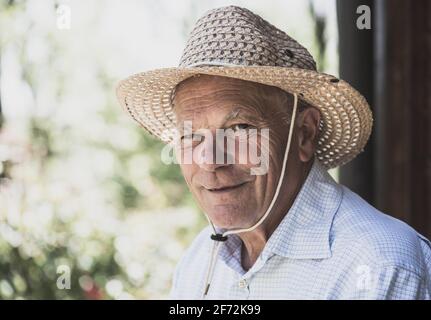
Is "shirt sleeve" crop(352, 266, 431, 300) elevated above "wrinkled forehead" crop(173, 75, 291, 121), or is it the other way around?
"wrinkled forehead" crop(173, 75, 291, 121)

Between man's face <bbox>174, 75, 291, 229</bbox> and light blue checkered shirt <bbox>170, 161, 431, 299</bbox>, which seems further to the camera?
man's face <bbox>174, 75, 291, 229</bbox>

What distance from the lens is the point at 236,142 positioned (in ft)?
6.98

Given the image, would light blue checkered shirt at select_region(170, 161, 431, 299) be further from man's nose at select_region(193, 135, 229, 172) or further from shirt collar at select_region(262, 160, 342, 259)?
man's nose at select_region(193, 135, 229, 172)

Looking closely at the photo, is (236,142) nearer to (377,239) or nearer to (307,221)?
(307,221)

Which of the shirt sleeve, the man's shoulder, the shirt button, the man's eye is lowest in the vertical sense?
the shirt button

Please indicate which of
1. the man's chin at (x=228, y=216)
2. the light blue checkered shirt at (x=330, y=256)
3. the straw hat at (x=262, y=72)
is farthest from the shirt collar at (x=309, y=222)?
the straw hat at (x=262, y=72)

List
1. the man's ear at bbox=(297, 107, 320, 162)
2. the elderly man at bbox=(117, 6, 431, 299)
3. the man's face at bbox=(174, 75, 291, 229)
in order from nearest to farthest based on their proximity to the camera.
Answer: the elderly man at bbox=(117, 6, 431, 299) < the man's face at bbox=(174, 75, 291, 229) < the man's ear at bbox=(297, 107, 320, 162)

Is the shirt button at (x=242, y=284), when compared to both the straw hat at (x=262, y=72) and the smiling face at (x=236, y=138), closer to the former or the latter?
the smiling face at (x=236, y=138)

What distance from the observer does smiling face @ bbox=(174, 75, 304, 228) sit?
212 centimetres

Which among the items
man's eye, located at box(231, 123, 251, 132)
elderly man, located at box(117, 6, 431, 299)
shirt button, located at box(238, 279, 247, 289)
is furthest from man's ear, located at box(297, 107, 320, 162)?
shirt button, located at box(238, 279, 247, 289)

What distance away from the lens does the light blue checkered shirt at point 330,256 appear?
73.6 inches

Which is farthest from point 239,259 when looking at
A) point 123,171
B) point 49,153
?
point 123,171
